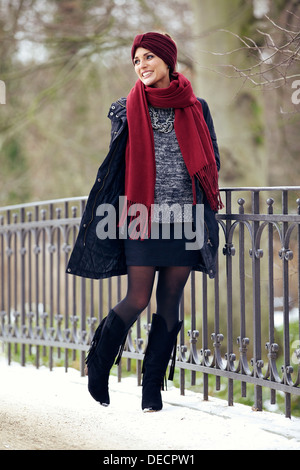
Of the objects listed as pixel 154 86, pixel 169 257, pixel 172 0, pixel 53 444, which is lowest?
pixel 53 444

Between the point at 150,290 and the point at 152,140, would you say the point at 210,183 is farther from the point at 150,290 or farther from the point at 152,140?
the point at 150,290

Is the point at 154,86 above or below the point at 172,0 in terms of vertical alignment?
below

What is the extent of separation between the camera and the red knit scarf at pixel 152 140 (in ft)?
13.2

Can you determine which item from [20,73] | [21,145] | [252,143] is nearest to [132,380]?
[252,143]

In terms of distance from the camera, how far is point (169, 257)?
4113mm

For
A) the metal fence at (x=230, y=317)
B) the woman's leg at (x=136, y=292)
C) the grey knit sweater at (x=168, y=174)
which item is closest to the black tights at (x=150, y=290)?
the woman's leg at (x=136, y=292)

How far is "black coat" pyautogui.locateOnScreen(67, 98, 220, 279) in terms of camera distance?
4.18 metres

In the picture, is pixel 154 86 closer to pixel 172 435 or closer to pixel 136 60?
pixel 136 60

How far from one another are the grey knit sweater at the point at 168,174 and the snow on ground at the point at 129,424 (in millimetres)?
1090

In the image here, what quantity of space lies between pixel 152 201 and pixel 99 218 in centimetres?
35

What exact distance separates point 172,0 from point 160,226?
7006mm

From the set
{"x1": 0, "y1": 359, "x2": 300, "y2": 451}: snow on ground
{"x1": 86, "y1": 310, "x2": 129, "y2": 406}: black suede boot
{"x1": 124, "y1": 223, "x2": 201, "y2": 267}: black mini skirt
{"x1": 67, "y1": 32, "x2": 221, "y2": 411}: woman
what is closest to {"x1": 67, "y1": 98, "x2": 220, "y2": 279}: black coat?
{"x1": 67, "y1": 32, "x2": 221, "y2": 411}: woman

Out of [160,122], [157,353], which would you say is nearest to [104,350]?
[157,353]

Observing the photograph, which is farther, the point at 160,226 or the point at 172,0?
the point at 172,0
